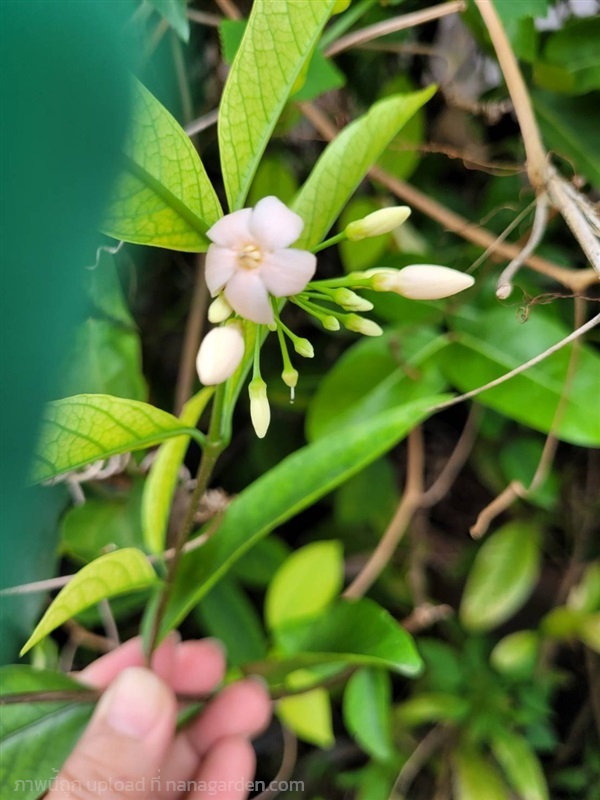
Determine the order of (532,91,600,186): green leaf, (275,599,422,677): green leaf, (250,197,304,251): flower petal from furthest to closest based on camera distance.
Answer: (532,91,600,186): green leaf
(275,599,422,677): green leaf
(250,197,304,251): flower petal

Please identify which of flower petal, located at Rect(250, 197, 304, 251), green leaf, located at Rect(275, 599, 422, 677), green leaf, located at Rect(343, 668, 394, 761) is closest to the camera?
flower petal, located at Rect(250, 197, 304, 251)

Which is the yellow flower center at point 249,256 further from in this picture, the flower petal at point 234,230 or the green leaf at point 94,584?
the green leaf at point 94,584

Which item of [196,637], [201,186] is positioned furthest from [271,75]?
[196,637]

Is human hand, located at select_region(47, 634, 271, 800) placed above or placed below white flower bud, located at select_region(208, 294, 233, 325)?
below

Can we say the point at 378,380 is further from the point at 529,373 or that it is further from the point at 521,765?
the point at 521,765

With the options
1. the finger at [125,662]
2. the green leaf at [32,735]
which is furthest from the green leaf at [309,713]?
the green leaf at [32,735]

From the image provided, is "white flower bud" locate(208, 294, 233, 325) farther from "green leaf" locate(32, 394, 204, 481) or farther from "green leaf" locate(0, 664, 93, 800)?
"green leaf" locate(0, 664, 93, 800)

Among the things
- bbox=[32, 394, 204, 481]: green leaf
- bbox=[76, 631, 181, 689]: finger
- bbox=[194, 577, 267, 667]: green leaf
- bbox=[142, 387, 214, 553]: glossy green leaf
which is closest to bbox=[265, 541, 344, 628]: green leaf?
bbox=[194, 577, 267, 667]: green leaf

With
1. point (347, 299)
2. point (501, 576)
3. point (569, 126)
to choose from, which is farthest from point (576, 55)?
point (501, 576)
